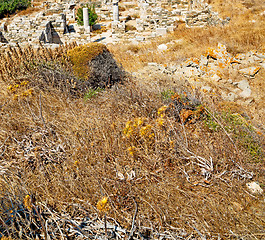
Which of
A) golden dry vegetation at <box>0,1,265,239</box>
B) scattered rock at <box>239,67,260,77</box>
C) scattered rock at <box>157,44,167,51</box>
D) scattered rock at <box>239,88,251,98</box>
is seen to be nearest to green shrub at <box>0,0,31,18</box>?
scattered rock at <box>157,44,167,51</box>

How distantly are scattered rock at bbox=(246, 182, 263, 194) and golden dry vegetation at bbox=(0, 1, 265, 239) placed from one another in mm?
71

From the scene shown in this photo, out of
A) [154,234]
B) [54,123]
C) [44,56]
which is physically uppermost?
[44,56]

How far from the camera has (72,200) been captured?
296 centimetres

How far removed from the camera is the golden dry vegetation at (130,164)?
8.80ft

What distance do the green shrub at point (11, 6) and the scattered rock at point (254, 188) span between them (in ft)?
92.7

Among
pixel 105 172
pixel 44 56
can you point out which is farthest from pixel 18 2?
pixel 105 172

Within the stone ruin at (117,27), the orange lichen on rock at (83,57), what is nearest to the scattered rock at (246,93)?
the orange lichen on rock at (83,57)

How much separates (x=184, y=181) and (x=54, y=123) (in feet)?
8.65

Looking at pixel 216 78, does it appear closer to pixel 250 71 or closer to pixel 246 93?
pixel 250 71

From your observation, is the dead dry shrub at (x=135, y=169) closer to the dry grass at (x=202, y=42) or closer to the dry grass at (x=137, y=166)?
the dry grass at (x=137, y=166)

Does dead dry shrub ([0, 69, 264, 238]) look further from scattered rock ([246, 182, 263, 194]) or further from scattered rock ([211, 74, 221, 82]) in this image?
scattered rock ([211, 74, 221, 82])

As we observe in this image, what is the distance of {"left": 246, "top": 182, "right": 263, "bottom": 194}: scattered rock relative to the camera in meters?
2.97

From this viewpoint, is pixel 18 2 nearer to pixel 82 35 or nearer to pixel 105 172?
pixel 82 35

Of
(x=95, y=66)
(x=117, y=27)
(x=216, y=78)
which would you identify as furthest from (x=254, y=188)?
(x=117, y=27)
